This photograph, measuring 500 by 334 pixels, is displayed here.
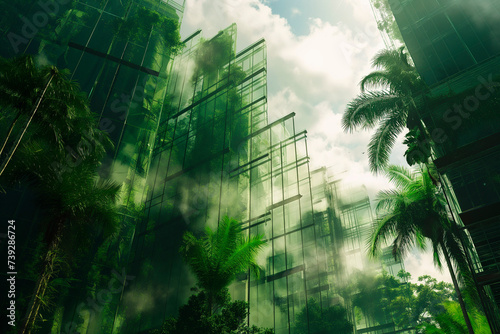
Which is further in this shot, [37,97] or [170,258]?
[170,258]

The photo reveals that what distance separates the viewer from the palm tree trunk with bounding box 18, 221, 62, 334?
7379 mm

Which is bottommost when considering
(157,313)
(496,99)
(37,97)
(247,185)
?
(157,313)

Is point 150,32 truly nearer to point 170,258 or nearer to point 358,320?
point 170,258

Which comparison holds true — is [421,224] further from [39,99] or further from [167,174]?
[167,174]

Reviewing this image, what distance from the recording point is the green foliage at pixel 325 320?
18.8 metres

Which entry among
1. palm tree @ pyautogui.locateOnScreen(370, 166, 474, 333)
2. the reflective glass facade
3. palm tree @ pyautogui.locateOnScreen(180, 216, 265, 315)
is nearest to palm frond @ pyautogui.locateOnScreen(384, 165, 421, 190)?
palm tree @ pyautogui.locateOnScreen(370, 166, 474, 333)

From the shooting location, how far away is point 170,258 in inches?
751

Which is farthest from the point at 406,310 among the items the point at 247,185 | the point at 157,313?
the point at 157,313

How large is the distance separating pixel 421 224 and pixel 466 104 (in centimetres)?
455

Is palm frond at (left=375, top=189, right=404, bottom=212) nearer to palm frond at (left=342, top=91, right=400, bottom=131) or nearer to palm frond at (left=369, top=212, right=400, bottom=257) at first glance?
palm frond at (left=369, top=212, right=400, bottom=257)

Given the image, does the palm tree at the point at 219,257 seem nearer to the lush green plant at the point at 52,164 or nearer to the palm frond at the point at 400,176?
the lush green plant at the point at 52,164

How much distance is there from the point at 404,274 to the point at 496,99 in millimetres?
26268

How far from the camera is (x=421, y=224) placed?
12586 millimetres

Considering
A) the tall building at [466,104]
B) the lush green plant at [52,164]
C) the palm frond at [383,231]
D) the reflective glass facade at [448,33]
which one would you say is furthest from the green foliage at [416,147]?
the lush green plant at [52,164]
